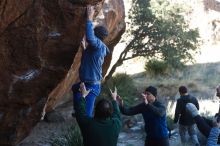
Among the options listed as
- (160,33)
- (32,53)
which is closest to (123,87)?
(160,33)

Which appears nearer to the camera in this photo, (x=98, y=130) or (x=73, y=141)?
(x=98, y=130)

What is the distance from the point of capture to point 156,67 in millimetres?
19953

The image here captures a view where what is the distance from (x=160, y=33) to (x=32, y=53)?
29.2 feet

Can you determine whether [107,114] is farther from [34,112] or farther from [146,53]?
[146,53]

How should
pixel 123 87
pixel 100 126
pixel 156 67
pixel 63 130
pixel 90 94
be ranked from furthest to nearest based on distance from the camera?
pixel 156 67 → pixel 123 87 → pixel 63 130 → pixel 90 94 → pixel 100 126

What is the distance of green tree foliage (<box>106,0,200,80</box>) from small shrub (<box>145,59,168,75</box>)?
2.11m

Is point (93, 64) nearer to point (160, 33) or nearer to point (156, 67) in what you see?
point (160, 33)

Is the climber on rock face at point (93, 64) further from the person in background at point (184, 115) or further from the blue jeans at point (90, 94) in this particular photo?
the person in background at point (184, 115)

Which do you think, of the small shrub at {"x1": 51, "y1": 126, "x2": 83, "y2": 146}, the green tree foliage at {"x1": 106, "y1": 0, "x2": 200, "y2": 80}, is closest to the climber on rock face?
the small shrub at {"x1": 51, "y1": 126, "x2": 83, "y2": 146}

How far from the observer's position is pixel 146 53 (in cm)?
1736

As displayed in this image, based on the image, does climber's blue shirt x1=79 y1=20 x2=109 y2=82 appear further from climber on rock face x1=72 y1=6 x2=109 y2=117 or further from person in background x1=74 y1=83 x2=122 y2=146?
person in background x1=74 y1=83 x2=122 y2=146

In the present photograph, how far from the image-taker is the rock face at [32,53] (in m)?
7.81

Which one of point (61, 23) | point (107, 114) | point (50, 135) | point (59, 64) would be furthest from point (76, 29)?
point (50, 135)

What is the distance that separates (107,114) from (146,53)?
12.1m
